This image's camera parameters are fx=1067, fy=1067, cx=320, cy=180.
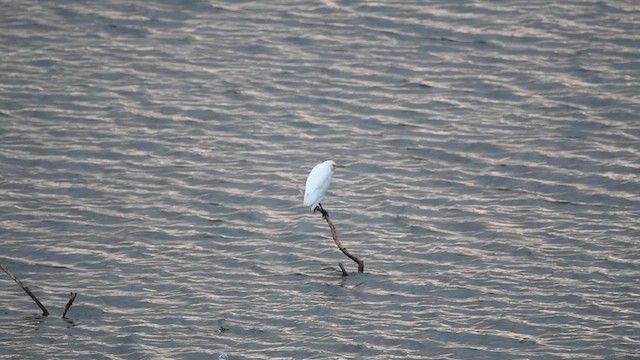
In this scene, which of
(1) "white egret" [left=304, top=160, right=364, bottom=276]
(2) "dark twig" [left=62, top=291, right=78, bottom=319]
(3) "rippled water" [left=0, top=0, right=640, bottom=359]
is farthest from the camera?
(1) "white egret" [left=304, top=160, right=364, bottom=276]

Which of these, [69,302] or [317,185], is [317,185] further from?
[69,302]

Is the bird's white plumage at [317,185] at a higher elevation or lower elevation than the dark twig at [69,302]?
higher

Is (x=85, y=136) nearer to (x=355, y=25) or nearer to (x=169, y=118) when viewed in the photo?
(x=169, y=118)

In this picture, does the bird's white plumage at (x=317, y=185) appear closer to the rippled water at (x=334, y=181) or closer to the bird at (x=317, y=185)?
the bird at (x=317, y=185)

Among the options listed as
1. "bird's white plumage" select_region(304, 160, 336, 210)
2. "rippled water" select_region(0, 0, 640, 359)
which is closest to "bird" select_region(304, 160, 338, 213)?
"bird's white plumage" select_region(304, 160, 336, 210)

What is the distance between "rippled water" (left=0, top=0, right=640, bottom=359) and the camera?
38.0 feet

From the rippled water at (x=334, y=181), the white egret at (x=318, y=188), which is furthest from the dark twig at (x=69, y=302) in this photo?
the white egret at (x=318, y=188)

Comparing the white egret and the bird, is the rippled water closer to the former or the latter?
the white egret

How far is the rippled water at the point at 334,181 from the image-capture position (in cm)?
1157

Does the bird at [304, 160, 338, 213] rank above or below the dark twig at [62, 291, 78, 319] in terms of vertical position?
above

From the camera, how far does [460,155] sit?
15.3 m

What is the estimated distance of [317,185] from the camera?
12.8 meters

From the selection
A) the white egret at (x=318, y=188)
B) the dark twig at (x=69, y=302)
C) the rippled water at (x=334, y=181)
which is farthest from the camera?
Result: the white egret at (x=318, y=188)

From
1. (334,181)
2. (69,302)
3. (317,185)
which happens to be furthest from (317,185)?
(69,302)
